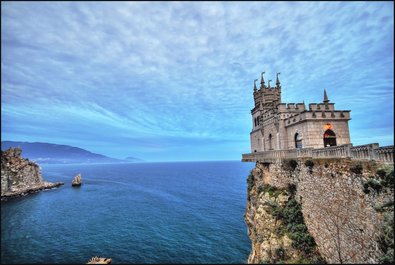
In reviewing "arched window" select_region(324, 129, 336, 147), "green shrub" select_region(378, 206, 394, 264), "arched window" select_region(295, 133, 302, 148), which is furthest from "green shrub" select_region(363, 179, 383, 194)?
"arched window" select_region(295, 133, 302, 148)

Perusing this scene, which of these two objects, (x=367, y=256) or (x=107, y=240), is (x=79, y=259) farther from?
(x=367, y=256)

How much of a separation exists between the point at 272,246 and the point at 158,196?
61.8 meters

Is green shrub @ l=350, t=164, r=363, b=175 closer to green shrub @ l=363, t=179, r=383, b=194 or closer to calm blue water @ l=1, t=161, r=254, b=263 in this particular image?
green shrub @ l=363, t=179, r=383, b=194

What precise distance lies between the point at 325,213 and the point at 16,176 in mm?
108356

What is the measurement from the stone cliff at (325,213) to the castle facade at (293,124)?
13.8ft

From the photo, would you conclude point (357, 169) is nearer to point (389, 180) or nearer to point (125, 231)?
point (389, 180)

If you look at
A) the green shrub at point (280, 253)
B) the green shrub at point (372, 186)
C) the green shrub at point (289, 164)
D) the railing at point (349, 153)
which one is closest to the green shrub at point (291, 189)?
the green shrub at point (289, 164)

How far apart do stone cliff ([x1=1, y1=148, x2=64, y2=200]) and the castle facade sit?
8909cm

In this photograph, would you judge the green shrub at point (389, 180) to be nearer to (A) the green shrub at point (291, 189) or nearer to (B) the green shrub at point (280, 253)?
(A) the green shrub at point (291, 189)

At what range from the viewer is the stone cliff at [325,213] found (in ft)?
38.4

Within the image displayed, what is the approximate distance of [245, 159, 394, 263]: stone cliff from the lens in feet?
38.4

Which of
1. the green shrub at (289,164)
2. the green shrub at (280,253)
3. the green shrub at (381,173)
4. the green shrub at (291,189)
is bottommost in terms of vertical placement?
the green shrub at (280,253)

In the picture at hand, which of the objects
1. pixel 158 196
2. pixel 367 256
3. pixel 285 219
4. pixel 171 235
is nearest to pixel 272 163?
pixel 285 219

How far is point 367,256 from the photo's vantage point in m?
12.5
